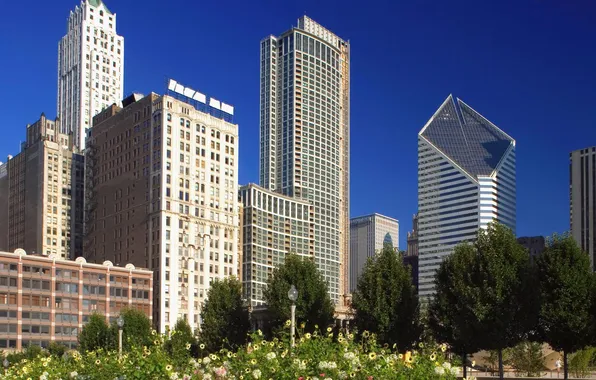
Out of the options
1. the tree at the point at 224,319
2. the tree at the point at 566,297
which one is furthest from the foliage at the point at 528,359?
the tree at the point at 224,319

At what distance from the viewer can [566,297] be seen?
53.2 metres

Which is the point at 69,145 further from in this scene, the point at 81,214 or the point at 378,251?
the point at 378,251

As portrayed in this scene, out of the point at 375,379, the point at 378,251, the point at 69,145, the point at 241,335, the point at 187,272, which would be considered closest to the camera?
the point at 375,379

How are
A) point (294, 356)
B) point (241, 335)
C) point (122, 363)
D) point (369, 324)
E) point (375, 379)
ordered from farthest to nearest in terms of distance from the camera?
point (241, 335)
point (369, 324)
point (122, 363)
point (294, 356)
point (375, 379)

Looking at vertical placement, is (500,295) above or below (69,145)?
below

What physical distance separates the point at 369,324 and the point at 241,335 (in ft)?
66.2

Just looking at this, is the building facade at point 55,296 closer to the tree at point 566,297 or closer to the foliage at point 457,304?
the foliage at point 457,304

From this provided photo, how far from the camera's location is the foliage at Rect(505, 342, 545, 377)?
7442cm

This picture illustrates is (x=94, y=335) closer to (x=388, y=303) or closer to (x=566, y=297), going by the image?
(x=388, y=303)

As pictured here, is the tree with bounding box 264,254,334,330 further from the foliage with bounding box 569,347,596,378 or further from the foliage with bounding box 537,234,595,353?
the foliage with bounding box 569,347,596,378

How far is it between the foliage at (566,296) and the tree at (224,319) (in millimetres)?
32074

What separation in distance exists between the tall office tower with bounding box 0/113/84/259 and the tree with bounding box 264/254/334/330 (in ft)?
393

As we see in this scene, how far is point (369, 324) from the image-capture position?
2365 inches

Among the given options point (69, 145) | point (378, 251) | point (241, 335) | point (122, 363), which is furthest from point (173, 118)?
point (122, 363)
